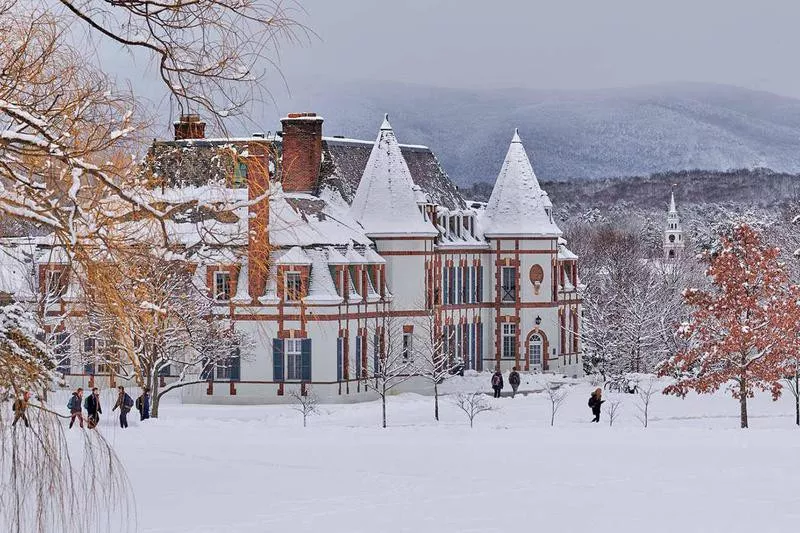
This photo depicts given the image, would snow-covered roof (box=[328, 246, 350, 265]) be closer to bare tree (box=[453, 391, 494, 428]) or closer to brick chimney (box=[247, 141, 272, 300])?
bare tree (box=[453, 391, 494, 428])

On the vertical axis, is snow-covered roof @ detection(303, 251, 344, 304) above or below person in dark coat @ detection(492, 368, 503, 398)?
above

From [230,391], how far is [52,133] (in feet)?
136

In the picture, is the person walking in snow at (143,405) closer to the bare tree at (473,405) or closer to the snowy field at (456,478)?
the snowy field at (456,478)

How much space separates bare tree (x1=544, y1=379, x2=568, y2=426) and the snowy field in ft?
19.8

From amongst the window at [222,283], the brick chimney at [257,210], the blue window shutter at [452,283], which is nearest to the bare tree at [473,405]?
the window at [222,283]

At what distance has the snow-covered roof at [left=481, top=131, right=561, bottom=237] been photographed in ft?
215

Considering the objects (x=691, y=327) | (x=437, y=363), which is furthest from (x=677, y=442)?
(x=437, y=363)

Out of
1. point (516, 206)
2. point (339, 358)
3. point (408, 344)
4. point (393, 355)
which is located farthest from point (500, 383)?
point (516, 206)

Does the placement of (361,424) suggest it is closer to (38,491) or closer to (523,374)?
(523,374)

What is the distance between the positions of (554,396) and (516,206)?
16317mm

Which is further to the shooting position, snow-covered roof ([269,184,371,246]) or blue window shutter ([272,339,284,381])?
snow-covered roof ([269,184,371,246])

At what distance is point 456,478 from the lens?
2867 cm

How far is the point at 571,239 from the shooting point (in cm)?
13050

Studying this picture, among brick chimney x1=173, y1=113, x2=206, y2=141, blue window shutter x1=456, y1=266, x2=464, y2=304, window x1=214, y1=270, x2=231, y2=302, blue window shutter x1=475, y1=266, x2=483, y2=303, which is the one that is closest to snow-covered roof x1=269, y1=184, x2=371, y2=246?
window x1=214, y1=270, x2=231, y2=302
